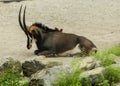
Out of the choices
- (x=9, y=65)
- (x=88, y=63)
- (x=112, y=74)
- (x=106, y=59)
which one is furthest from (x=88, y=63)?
(x=9, y=65)

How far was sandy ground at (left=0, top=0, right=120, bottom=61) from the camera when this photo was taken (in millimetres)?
16266

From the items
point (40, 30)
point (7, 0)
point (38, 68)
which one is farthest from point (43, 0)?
point (38, 68)

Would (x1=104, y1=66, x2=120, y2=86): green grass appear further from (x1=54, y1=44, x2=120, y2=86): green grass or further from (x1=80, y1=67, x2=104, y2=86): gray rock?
(x1=80, y1=67, x2=104, y2=86): gray rock

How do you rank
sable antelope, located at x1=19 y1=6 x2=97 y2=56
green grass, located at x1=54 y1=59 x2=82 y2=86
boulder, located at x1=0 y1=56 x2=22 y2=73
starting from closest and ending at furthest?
1. green grass, located at x1=54 y1=59 x2=82 y2=86
2. boulder, located at x1=0 y1=56 x2=22 y2=73
3. sable antelope, located at x1=19 y1=6 x2=97 y2=56

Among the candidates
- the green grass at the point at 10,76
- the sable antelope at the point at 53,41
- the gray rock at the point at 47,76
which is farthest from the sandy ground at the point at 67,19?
the gray rock at the point at 47,76

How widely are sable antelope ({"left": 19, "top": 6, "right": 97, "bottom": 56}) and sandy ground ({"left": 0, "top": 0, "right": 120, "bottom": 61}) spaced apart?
0.49m

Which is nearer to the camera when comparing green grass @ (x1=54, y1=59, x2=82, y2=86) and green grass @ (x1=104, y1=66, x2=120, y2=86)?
green grass @ (x1=54, y1=59, x2=82, y2=86)

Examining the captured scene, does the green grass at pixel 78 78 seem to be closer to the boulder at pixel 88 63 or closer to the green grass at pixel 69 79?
the green grass at pixel 69 79

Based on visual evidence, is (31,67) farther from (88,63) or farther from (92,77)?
(92,77)

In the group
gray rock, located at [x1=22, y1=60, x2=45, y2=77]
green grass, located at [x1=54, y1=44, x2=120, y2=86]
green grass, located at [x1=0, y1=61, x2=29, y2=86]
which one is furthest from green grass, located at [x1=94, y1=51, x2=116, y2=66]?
green grass, located at [x1=0, y1=61, x2=29, y2=86]

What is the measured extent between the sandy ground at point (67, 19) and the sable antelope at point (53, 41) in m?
0.49

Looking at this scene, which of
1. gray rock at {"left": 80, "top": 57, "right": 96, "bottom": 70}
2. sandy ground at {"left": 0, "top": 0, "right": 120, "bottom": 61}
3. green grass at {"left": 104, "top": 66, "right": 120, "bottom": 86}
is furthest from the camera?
sandy ground at {"left": 0, "top": 0, "right": 120, "bottom": 61}

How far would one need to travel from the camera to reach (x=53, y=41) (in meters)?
14.2

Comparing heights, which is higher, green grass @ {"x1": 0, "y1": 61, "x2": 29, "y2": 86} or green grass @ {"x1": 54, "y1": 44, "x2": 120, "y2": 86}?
green grass @ {"x1": 54, "y1": 44, "x2": 120, "y2": 86}
